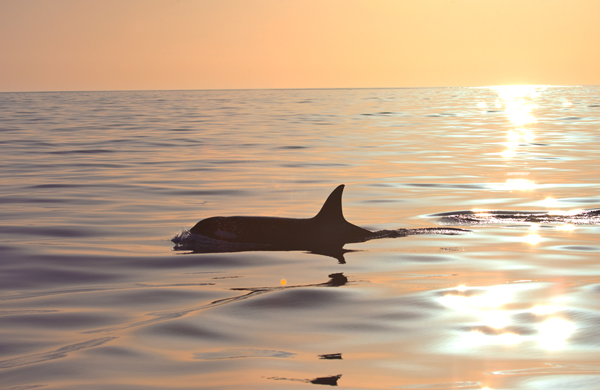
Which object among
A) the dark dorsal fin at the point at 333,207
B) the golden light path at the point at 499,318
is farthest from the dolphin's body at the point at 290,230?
the golden light path at the point at 499,318

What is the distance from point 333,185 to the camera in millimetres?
16188

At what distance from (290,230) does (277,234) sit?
23 centimetres

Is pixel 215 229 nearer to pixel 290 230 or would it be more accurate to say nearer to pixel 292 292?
pixel 290 230

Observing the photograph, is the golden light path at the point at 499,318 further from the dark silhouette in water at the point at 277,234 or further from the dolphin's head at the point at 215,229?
the dolphin's head at the point at 215,229

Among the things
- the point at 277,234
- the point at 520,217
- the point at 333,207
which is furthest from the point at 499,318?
the point at 520,217

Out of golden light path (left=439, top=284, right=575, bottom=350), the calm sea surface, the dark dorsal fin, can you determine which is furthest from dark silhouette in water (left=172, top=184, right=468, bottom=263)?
golden light path (left=439, top=284, right=575, bottom=350)

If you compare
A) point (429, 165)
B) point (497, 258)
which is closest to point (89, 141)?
point (429, 165)

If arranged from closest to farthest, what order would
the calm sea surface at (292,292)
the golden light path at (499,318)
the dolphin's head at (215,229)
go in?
the calm sea surface at (292,292) → the golden light path at (499,318) → the dolphin's head at (215,229)

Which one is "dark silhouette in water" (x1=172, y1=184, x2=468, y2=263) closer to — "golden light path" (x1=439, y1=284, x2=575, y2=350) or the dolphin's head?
the dolphin's head

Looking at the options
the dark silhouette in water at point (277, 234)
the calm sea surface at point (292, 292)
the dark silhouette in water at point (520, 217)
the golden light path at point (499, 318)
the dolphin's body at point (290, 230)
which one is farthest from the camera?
the dark silhouette in water at point (520, 217)

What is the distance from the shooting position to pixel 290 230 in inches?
365

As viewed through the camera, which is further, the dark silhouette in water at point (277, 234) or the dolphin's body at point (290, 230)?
the dolphin's body at point (290, 230)

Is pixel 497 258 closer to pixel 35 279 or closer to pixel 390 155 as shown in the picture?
pixel 35 279

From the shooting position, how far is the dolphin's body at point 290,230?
356 inches
